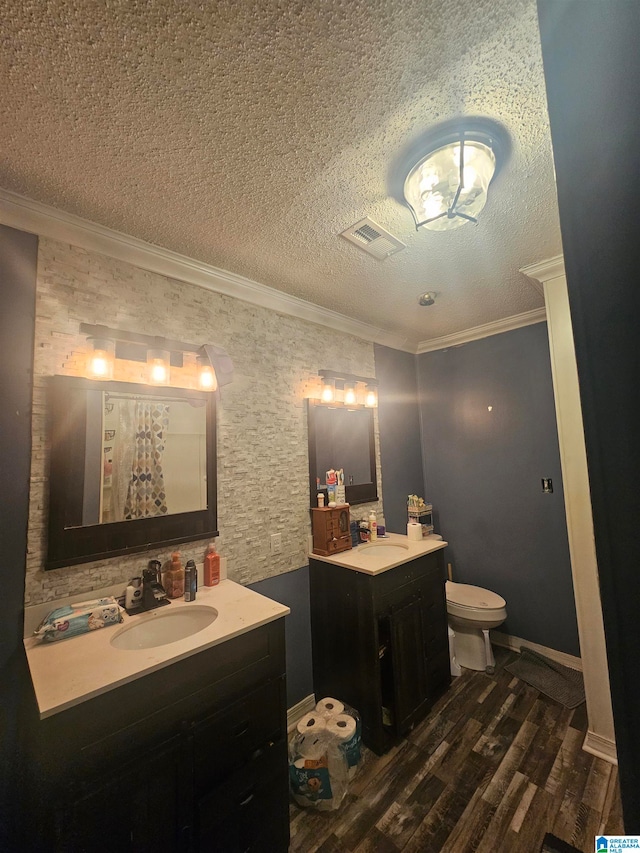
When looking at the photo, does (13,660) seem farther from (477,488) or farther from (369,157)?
(477,488)

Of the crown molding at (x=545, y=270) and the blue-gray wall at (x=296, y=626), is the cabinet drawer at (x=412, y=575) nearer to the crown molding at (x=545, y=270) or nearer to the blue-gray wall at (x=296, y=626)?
the blue-gray wall at (x=296, y=626)

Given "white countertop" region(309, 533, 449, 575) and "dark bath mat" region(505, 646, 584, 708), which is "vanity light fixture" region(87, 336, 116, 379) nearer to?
"white countertop" region(309, 533, 449, 575)

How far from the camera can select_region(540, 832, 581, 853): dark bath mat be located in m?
1.26

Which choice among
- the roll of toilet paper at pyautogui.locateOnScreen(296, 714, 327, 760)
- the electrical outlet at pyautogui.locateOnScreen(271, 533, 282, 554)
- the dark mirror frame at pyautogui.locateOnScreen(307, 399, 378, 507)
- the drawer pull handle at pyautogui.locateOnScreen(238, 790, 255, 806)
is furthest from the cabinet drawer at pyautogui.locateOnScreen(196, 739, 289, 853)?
the dark mirror frame at pyautogui.locateOnScreen(307, 399, 378, 507)

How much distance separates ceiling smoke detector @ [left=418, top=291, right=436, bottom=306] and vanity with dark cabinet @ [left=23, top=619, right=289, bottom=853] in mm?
1979

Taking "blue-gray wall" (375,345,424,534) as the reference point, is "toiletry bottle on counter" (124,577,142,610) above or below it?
below

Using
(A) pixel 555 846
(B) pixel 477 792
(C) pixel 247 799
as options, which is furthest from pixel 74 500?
(A) pixel 555 846

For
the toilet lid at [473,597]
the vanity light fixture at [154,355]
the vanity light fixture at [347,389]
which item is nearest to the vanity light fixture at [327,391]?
the vanity light fixture at [347,389]

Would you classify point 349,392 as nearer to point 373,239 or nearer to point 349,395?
point 349,395

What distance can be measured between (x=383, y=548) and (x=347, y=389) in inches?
44.1

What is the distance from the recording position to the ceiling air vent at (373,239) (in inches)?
58.8

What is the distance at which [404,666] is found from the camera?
1.85m

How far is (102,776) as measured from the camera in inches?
36.8

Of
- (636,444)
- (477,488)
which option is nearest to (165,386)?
(636,444)
